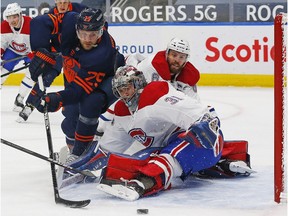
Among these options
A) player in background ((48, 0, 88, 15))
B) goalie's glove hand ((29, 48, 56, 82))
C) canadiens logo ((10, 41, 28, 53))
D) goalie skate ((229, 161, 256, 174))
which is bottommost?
canadiens logo ((10, 41, 28, 53))

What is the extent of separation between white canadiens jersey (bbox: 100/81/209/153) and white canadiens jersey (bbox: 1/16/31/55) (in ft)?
10.7

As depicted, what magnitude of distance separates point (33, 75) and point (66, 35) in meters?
0.36

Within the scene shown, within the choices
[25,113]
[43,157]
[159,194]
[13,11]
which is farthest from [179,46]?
[13,11]

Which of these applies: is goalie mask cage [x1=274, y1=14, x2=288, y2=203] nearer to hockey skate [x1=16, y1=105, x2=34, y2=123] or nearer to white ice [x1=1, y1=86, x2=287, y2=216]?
white ice [x1=1, y1=86, x2=287, y2=216]

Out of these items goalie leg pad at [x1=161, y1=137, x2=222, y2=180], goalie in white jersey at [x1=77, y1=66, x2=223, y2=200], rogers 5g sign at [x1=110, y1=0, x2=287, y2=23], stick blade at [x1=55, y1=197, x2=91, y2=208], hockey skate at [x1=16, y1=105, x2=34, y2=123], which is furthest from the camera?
rogers 5g sign at [x1=110, y1=0, x2=287, y2=23]

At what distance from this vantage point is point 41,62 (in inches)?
148

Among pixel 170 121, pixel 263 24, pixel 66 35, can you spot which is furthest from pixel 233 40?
pixel 170 121

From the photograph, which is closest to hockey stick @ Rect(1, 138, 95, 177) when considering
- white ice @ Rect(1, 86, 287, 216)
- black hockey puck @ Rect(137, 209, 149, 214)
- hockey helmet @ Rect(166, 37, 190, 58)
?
white ice @ Rect(1, 86, 287, 216)

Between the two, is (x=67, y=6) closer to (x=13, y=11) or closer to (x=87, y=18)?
(x=13, y=11)

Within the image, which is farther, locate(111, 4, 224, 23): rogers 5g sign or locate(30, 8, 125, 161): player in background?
locate(111, 4, 224, 23): rogers 5g sign

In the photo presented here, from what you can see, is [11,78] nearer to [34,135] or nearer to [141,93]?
[34,135]

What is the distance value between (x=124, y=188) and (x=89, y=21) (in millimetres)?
818

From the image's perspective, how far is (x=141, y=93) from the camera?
3.54 metres

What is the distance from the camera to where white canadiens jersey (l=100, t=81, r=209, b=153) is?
3.46 meters
